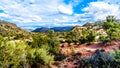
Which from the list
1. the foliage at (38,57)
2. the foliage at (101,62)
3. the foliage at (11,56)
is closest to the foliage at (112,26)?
the foliage at (38,57)

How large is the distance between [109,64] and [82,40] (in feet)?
Answer: 98.7

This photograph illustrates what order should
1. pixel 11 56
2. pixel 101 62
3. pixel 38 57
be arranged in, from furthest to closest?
pixel 38 57 < pixel 11 56 < pixel 101 62

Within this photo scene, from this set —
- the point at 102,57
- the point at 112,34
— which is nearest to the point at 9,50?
the point at 102,57

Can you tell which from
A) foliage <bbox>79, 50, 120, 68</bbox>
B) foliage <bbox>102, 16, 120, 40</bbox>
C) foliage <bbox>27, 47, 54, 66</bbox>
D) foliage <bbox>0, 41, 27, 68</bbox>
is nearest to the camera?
foliage <bbox>79, 50, 120, 68</bbox>

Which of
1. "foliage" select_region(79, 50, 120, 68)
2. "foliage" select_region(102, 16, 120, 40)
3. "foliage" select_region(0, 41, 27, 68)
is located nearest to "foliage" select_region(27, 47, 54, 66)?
"foliage" select_region(0, 41, 27, 68)

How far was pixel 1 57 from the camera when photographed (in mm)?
15945

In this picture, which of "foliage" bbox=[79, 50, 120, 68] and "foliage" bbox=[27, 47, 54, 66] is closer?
"foliage" bbox=[79, 50, 120, 68]

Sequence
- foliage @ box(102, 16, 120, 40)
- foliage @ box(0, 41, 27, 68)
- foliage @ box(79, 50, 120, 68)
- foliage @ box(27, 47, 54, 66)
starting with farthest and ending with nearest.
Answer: foliage @ box(102, 16, 120, 40) < foliage @ box(27, 47, 54, 66) < foliage @ box(0, 41, 27, 68) < foliage @ box(79, 50, 120, 68)

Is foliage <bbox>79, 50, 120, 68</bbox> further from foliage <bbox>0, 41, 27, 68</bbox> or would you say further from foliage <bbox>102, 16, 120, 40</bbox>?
foliage <bbox>102, 16, 120, 40</bbox>

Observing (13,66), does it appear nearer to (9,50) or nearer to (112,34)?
(9,50)

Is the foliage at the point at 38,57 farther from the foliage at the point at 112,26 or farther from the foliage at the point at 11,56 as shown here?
the foliage at the point at 112,26

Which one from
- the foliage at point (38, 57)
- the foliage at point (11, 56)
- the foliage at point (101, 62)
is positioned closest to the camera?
the foliage at point (101, 62)

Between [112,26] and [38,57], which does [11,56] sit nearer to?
[38,57]

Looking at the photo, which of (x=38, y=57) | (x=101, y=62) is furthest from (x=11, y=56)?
(x=101, y=62)
